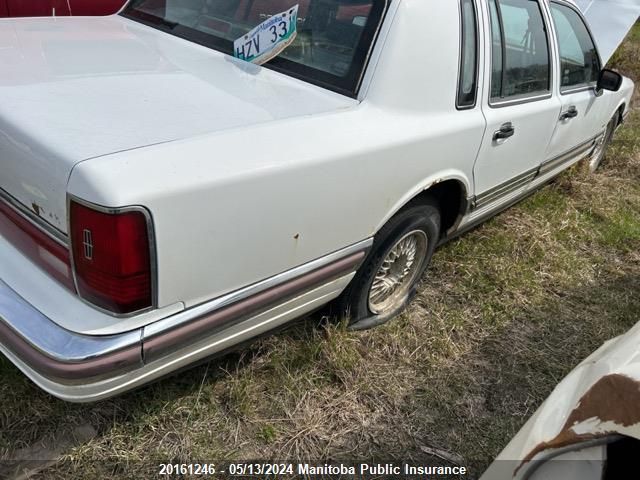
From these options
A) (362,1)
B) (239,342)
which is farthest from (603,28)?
(239,342)

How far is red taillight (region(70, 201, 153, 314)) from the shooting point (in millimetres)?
1404

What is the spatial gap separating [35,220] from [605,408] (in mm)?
1585

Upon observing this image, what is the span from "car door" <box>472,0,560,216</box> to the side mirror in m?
0.73

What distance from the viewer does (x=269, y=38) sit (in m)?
2.26

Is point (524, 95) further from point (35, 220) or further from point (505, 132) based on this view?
point (35, 220)

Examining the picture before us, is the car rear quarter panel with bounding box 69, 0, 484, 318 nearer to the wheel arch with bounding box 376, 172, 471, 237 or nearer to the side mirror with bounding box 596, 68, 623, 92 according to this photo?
the wheel arch with bounding box 376, 172, 471, 237

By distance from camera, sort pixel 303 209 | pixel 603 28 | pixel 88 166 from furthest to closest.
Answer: pixel 603 28 < pixel 303 209 < pixel 88 166

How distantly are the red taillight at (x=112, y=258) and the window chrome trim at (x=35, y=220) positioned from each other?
7cm

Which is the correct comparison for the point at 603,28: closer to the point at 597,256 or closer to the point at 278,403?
the point at 597,256

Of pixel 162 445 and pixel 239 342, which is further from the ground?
pixel 239 342

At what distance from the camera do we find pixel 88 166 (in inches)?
54.1

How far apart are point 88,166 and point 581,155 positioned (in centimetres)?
395

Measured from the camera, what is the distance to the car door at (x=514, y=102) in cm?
261

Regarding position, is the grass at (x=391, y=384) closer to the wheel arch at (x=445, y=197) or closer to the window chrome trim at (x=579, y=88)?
the wheel arch at (x=445, y=197)
